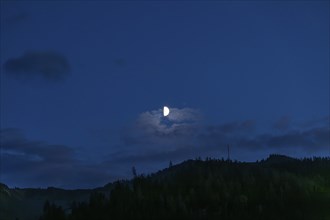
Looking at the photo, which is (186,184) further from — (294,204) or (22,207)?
(22,207)

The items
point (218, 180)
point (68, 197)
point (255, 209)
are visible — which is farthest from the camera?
point (68, 197)

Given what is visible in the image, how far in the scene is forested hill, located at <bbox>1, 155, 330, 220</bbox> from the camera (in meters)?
89.0

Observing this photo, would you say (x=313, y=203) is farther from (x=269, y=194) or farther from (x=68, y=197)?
(x=68, y=197)

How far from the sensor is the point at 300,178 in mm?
102250

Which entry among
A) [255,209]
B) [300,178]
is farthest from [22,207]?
[300,178]

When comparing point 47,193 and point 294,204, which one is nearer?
point 294,204

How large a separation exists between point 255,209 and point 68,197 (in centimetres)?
3308

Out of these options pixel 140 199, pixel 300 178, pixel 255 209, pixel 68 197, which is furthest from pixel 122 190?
pixel 300 178

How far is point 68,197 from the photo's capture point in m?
108

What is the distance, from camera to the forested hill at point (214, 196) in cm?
8900

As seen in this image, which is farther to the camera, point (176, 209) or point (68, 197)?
point (68, 197)

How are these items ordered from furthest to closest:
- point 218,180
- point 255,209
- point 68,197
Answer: point 68,197 < point 218,180 < point 255,209

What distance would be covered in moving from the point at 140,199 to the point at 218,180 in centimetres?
1246

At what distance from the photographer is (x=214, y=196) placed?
9338cm
